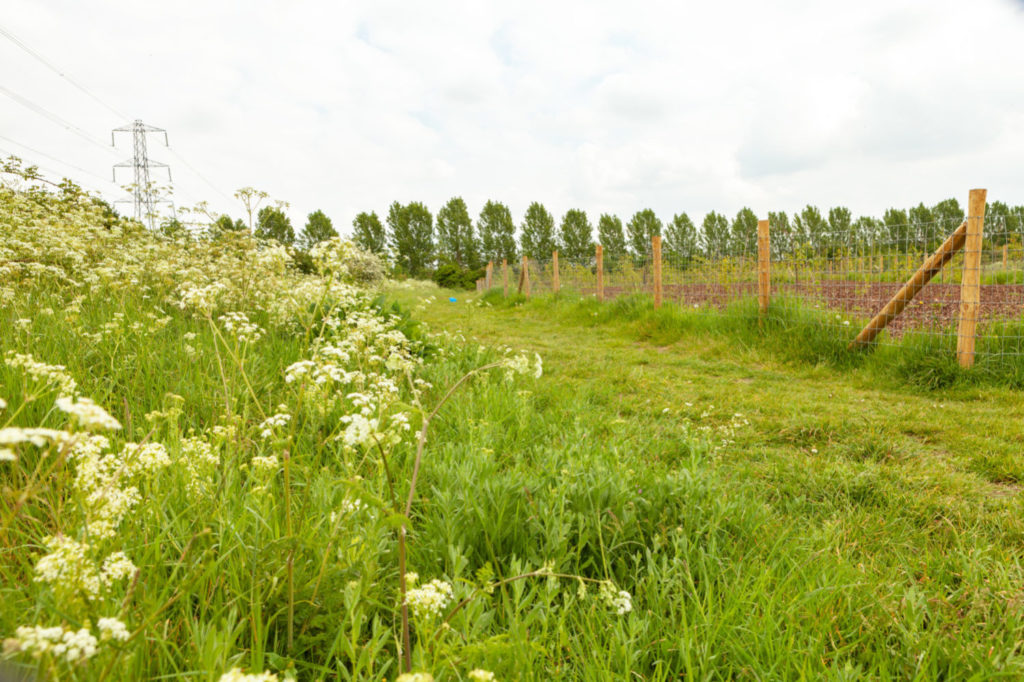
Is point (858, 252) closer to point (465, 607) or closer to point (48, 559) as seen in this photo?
point (465, 607)

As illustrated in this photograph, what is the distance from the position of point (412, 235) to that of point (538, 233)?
13107 millimetres

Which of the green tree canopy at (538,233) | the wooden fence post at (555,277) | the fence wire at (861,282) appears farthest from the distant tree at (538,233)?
the fence wire at (861,282)

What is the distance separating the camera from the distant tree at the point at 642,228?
5188 centimetres

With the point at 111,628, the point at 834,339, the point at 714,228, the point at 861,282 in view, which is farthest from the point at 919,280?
the point at 714,228

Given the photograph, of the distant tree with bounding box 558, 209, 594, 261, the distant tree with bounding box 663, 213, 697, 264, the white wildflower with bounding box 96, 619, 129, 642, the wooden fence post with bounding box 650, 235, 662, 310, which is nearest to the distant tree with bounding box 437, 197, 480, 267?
the distant tree with bounding box 558, 209, 594, 261

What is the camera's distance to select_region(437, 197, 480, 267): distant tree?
174 ft

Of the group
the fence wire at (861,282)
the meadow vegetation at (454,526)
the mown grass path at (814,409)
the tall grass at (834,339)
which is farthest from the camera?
the fence wire at (861,282)

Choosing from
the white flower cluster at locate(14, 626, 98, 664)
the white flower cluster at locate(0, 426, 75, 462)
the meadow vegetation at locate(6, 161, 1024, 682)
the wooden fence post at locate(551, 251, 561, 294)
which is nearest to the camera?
the white flower cluster at locate(0, 426, 75, 462)

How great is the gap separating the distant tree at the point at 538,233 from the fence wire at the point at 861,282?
43.4m

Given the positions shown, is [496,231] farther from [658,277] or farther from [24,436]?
[24,436]

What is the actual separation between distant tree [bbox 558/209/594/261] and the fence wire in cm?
4332

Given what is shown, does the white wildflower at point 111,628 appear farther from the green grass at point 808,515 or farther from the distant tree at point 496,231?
the distant tree at point 496,231

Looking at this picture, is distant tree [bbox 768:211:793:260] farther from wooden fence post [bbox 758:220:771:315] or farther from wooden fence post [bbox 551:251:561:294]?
wooden fence post [bbox 551:251:561:294]

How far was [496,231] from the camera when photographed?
53.3 m
